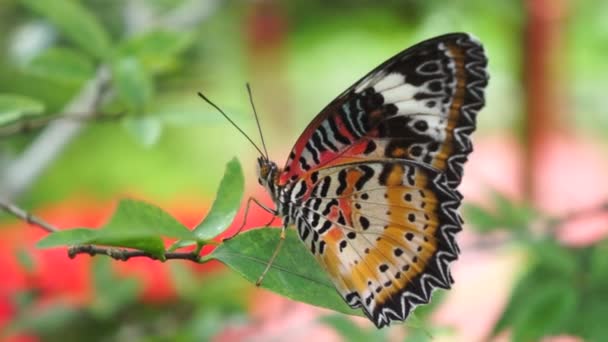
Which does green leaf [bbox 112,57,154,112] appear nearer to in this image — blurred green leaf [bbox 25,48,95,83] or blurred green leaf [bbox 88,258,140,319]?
blurred green leaf [bbox 25,48,95,83]

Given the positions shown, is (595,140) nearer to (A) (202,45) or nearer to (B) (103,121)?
(A) (202,45)

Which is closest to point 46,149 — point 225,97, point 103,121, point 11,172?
point 11,172

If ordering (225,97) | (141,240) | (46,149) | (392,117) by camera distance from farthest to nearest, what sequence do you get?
(225,97) → (46,149) → (392,117) → (141,240)

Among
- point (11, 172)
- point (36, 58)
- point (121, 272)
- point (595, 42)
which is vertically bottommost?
point (121, 272)

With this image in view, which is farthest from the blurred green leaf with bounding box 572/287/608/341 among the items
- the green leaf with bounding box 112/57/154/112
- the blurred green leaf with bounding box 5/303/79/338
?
the blurred green leaf with bounding box 5/303/79/338

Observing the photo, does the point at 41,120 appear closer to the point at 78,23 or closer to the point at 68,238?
the point at 78,23
